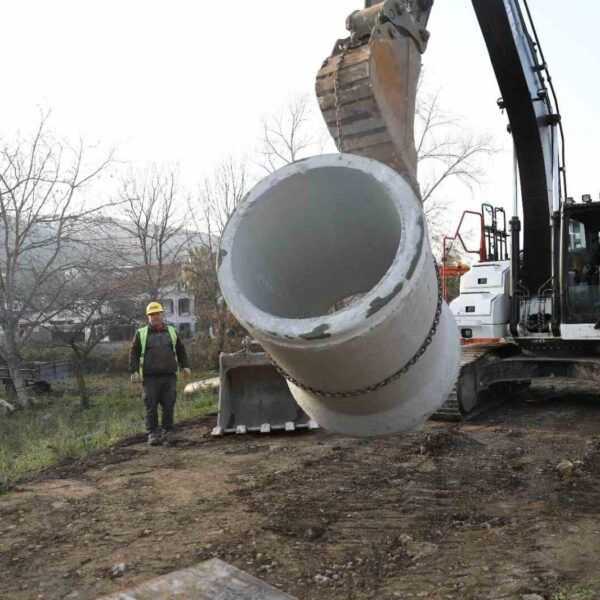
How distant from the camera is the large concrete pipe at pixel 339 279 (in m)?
2.44

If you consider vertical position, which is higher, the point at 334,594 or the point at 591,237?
the point at 591,237

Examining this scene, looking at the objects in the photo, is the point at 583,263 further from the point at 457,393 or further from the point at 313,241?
the point at 313,241

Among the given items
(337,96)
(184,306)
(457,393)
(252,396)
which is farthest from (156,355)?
(184,306)

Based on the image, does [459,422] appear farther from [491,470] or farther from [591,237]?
[591,237]

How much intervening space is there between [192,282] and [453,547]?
20.0 metres

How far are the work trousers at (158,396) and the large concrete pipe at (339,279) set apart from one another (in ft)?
11.6

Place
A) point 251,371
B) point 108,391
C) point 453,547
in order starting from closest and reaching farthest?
point 453,547, point 251,371, point 108,391

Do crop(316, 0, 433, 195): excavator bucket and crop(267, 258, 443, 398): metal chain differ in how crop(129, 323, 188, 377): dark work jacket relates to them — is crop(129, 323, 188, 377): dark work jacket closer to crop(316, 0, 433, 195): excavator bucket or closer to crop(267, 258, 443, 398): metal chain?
crop(316, 0, 433, 195): excavator bucket

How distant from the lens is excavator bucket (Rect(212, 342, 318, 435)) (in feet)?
23.5

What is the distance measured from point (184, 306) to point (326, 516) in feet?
91.1

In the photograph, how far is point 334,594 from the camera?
3299 mm

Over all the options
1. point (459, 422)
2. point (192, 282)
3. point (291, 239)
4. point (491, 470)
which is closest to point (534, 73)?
point (459, 422)

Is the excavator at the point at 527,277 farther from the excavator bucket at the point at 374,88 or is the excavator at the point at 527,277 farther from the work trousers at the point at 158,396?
the excavator bucket at the point at 374,88

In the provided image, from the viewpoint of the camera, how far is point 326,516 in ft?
14.4
